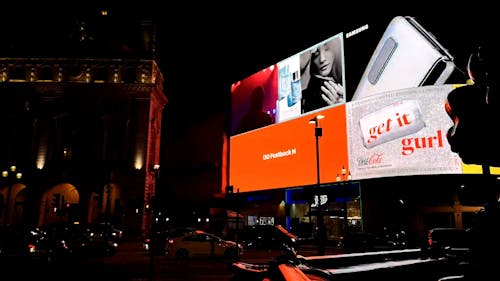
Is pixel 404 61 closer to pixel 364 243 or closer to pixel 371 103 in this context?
pixel 371 103

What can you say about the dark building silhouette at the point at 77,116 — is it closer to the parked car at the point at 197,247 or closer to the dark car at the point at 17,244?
the parked car at the point at 197,247

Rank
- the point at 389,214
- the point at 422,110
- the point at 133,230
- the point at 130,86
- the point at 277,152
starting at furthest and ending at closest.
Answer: the point at 130,86 < the point at 133,230 < the point at 277,152 < the point at 389,214 < the point at 422,110

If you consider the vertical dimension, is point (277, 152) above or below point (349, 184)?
above

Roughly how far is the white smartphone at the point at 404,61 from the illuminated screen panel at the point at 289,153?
11.3 ft

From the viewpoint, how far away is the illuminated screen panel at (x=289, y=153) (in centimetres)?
3092

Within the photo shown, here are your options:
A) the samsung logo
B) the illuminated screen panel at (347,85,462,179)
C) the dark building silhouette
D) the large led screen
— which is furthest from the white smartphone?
the dark building silhouette

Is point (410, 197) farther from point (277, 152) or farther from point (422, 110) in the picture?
point (277, 152)

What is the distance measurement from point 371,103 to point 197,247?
17.0 metres

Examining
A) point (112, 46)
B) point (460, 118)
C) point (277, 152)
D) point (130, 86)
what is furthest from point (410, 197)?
point (112, 46)

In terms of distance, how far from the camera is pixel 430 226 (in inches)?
1228

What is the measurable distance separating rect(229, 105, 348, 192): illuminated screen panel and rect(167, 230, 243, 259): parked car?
12.0 metres

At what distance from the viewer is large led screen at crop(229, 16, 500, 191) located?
27016 mm

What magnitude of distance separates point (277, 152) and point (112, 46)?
30.6 m

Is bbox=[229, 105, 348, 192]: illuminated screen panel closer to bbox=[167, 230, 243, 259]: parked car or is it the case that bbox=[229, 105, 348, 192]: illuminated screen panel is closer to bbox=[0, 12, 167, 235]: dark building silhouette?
bbox=[167, 230, 243, 259]: parked car
